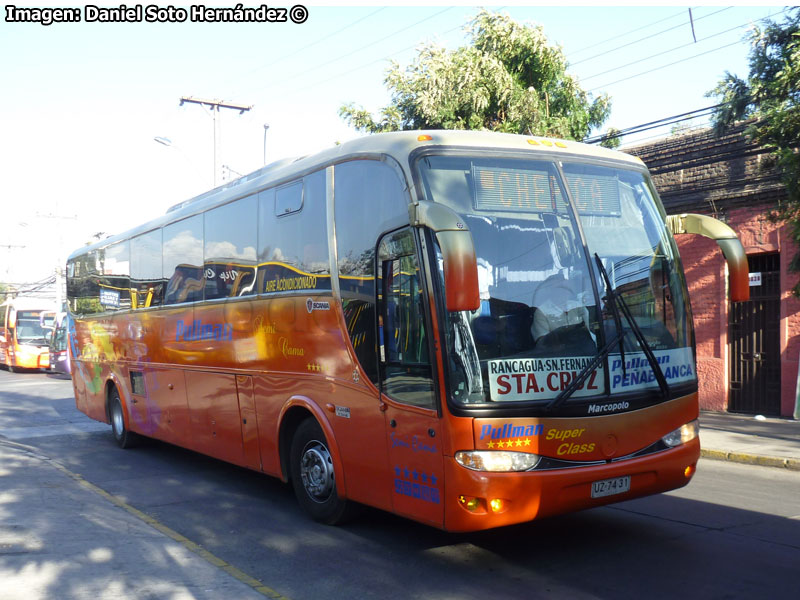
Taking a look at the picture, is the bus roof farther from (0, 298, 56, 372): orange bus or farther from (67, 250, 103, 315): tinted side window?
(0, 298, 56, 372): orange bus

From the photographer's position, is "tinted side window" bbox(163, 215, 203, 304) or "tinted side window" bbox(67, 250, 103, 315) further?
"tinted side window" bbox(67, 250, 103, 315)

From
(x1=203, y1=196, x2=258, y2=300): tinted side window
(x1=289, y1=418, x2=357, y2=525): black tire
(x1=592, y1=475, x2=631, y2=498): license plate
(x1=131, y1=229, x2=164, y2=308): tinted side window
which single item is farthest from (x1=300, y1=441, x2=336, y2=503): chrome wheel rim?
(x1=131, y1=229, x2=164, y2=308): tinted side window

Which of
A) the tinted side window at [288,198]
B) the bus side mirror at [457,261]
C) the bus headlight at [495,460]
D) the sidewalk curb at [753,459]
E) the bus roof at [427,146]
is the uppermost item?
the bus roof at [427,146]

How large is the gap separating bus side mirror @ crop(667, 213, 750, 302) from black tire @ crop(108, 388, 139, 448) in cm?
901

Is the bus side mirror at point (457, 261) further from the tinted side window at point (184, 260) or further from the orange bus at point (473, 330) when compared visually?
the tinted side window at point (184, 260)

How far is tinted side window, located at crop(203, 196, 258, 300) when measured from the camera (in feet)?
27.3

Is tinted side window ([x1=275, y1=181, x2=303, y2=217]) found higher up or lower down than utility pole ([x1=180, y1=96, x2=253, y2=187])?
lower down

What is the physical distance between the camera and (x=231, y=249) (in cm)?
874

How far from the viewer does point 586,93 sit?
17.2 m

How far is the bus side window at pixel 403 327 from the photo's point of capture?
5527 millimetres

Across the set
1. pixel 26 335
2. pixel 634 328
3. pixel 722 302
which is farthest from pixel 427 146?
pixel 26 335

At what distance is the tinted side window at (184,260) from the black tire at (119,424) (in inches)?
118

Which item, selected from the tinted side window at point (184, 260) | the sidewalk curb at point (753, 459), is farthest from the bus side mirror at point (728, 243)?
the tinted side window at point (184, 260)

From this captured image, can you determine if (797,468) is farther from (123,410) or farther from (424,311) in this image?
(123,410)
